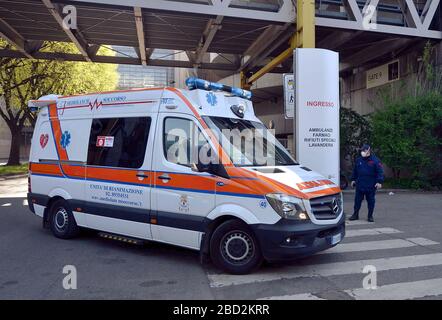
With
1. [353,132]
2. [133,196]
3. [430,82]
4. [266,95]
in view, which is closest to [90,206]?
[133,196]

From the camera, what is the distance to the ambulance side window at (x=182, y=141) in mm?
5555

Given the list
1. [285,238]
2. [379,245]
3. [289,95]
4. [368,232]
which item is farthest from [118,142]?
[289,95]

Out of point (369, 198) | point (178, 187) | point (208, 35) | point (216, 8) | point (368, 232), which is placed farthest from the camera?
point (208, 35)

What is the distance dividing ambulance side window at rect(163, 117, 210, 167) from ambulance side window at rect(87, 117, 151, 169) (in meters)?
0.41

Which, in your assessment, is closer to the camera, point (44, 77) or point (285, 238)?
point (285, 238)

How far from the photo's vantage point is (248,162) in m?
5.51

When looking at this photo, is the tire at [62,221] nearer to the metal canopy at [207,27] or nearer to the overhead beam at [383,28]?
the metal canopy at [207,27]

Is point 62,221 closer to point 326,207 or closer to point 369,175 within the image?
point 326,207

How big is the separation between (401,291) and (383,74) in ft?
50.3

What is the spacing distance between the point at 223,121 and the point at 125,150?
1668mm

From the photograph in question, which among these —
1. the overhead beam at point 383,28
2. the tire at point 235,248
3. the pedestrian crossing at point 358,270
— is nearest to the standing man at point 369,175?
the pedestrian crossing at point 358,270

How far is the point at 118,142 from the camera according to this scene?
642 cm

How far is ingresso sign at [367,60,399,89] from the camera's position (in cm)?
1727

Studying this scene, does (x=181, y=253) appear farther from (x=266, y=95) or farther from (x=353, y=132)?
(x=266, y=95)
